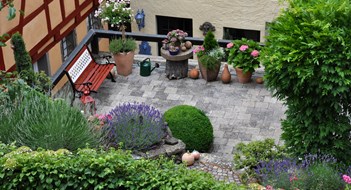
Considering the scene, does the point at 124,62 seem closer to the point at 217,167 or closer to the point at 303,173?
the point at 217,167

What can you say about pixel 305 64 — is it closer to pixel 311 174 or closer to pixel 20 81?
pixel 311 174

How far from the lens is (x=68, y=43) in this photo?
674 inches

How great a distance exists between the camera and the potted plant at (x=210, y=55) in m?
14.8

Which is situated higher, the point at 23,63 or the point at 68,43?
the point at 23,63

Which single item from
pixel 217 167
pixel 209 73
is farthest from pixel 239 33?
pixel 217 167

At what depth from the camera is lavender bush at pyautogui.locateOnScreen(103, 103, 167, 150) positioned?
11.1 meters

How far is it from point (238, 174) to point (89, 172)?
3.35m

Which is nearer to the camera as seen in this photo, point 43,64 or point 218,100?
point 218,100

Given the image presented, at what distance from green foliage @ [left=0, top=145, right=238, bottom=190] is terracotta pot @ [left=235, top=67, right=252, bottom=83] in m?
6.50

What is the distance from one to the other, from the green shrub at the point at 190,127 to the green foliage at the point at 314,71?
2089mm

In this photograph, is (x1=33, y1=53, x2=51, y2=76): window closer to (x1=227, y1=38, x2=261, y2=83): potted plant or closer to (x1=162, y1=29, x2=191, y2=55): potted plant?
(x1=162, y1=29, x2=191, y2=55): potted plant

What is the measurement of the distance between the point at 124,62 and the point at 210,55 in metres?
1.86

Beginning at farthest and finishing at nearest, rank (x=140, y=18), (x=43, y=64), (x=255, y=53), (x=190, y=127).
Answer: (x=140, y=18) < (x=43, y=64) < (x=255, y=53) < (x=190, y=127)

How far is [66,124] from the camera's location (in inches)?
405
